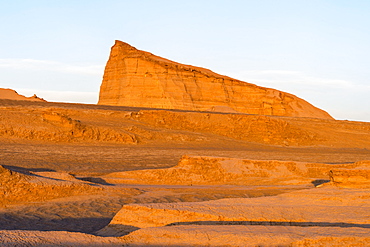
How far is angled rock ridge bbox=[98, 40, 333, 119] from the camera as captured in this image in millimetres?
36562

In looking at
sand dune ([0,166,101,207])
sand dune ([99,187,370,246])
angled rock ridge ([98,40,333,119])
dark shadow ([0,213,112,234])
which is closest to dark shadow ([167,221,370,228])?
sand dune ([99,187,370,246])

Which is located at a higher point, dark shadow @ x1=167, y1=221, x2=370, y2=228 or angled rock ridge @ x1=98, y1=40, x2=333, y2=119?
angled rock ridge @ x1=98, y1=40, x2=333, y2=119

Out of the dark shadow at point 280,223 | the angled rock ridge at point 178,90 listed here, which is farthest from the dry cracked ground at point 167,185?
the angled rock ridge at point 178,90

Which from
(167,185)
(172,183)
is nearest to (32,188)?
(167,185)

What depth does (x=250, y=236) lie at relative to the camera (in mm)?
3936

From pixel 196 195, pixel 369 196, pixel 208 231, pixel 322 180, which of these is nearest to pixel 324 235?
pixel 208 231

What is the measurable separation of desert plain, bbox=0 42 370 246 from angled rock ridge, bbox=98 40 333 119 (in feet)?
33.2

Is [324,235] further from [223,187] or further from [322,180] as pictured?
[322,180]

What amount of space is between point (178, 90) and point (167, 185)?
26776mm

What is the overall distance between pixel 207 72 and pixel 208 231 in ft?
125

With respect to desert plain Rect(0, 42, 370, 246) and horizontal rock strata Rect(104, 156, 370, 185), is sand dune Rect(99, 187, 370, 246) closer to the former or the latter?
desert plain Rect(0, 42, 370, 246)

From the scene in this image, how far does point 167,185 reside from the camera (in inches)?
407

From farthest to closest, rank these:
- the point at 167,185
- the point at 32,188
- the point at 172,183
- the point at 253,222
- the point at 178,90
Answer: the point at 178,90 → the point at 172,183 → the point at 167,185 → the point at 32,188 → the point at 253,222

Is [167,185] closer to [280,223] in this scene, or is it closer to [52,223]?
[52,223]
